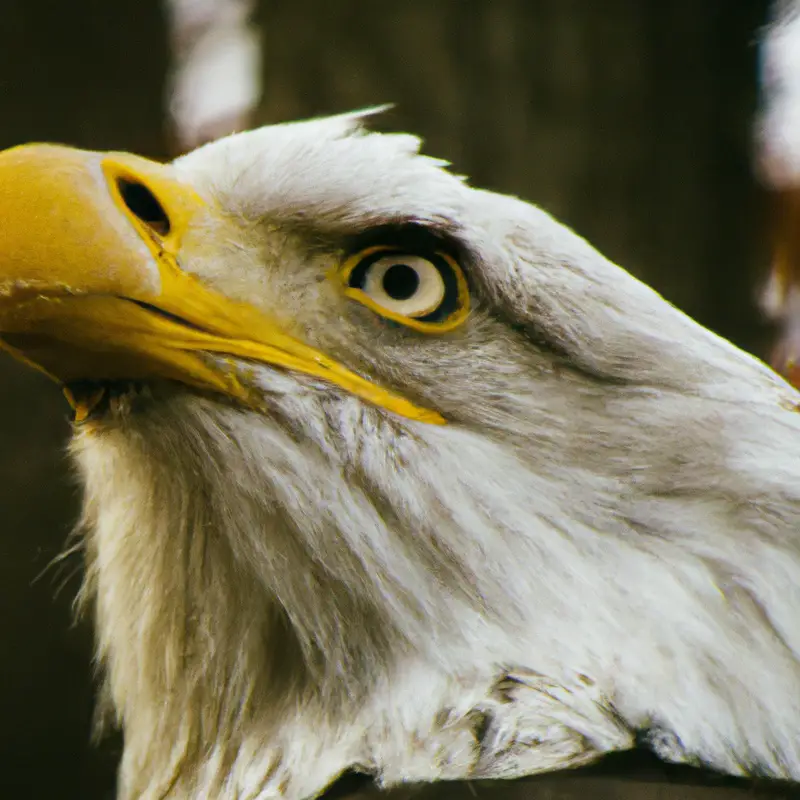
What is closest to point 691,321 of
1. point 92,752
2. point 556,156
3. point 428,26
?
point 556,156

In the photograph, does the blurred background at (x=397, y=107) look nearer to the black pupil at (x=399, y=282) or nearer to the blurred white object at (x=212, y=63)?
the blurred white object at (x=212, y=63)

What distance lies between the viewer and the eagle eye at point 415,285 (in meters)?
0.66

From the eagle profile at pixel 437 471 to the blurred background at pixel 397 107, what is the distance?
123 millimetres

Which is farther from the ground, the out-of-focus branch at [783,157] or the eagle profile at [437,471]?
the out-of-focus branch at [783,157]

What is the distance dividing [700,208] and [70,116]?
0.55m

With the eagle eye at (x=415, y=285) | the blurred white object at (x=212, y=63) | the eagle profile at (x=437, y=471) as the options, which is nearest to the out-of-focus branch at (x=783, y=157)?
the eagle profile at (x=437, y=471)

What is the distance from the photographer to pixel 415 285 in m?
0.66

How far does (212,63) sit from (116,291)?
31cm

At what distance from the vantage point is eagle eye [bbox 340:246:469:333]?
66 centimetres

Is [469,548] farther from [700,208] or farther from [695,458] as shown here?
[700,208]

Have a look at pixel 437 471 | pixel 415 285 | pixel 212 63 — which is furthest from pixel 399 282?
pixel 212 63

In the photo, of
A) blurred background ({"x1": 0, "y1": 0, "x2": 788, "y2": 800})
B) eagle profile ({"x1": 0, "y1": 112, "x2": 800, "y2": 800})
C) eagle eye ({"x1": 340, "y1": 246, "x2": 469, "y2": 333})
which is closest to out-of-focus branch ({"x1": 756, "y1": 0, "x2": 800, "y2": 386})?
blurred background ({"x1": 0, "y1": 0, "x2": 788, "y2": 800})

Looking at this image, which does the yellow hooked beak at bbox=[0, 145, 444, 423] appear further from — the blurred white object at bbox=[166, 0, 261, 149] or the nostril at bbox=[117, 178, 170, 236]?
the blurred white object at bbox=[166, 0, 261, 149]

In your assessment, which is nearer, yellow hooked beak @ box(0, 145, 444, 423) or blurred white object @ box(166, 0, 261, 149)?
yellow hooked beak @ box(0, 145, 444, 423)
